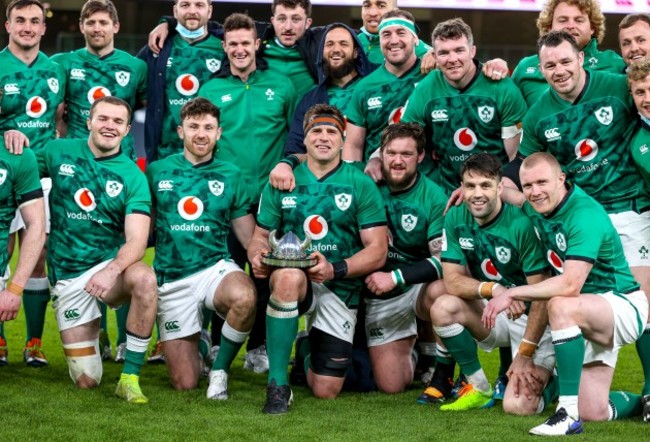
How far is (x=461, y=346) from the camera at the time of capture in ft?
17.0

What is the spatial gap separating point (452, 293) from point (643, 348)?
95 cm

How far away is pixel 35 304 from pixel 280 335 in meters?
1.81

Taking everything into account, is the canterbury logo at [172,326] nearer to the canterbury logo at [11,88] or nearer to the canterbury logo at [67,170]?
the canterbury logo at [67,170]

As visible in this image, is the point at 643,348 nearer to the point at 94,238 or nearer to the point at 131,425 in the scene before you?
the point at 131,425

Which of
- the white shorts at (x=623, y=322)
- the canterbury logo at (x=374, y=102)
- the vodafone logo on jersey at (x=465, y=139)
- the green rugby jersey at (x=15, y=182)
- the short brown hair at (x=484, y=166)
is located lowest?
the white shorts at (x=623, y=322)

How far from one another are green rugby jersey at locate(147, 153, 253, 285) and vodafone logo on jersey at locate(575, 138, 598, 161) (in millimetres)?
1732

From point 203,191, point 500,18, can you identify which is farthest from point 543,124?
point 500,18

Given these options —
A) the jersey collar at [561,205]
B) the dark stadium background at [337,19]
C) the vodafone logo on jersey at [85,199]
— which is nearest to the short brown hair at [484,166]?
the jersey collar at [561,205]

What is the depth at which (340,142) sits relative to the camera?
5.49 meters

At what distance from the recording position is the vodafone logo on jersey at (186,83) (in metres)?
6.41

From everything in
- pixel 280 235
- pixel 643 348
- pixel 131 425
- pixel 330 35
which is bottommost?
pixel 131 425

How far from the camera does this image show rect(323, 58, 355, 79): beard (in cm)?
603

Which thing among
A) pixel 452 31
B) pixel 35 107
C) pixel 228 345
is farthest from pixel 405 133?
pixel 35 107

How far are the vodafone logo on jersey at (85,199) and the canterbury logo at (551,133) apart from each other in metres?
2.28
